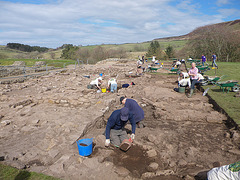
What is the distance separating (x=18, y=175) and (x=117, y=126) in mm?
2300

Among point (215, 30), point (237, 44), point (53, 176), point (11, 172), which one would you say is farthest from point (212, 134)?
point (215, 30)

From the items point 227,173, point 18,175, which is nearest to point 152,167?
point 227,173

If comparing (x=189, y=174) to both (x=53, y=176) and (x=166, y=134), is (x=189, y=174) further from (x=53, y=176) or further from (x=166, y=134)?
(x=53, y=176)

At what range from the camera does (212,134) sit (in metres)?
5.04

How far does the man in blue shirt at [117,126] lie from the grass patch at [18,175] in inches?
60.9

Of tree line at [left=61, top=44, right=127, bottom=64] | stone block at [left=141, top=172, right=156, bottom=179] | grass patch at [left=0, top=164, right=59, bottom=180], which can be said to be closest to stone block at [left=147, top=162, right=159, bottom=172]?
stone block at [left=141, top=172, right=156, bottom=179]

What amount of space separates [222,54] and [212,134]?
25.8 metres

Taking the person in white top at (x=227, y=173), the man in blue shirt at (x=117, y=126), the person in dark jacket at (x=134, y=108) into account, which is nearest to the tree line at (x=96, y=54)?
the person in dark jacket at (x=134, y=108)

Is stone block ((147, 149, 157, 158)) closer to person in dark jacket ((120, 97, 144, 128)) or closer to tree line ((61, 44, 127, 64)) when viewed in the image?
person in dark jacket ((120, 97, 144, 128))

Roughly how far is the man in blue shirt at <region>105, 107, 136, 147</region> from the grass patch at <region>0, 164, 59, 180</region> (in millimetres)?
1546

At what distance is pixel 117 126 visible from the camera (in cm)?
427

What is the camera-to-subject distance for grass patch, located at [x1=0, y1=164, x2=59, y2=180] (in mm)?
3121

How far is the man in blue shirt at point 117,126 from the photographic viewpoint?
394cm

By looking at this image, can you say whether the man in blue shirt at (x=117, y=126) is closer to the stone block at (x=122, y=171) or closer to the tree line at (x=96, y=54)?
the stone block at (x=122, y=171)
